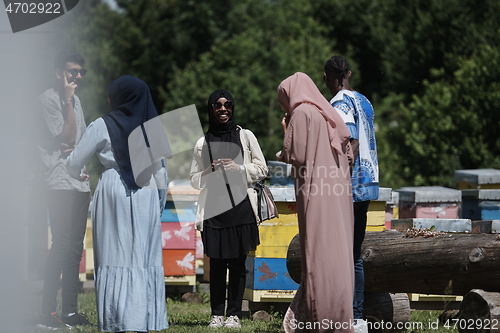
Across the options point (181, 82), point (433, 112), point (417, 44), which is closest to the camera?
point (433, 112)

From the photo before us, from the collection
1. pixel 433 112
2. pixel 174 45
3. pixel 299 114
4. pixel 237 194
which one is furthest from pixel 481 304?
pixel 174 45

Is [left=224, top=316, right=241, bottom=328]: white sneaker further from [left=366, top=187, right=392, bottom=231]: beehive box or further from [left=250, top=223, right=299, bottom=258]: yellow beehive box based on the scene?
[left=366, top=187, right=392, bottom=231]: beehive box

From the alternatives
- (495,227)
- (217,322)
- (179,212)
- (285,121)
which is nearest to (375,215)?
(495,227)

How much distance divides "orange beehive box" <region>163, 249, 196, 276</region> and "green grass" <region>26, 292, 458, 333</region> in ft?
1.07

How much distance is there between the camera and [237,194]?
526 cm

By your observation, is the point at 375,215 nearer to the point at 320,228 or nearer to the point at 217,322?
the point at 217,322

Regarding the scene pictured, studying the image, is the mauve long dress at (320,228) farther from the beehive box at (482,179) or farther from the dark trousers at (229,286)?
the beehive box at (482,179)

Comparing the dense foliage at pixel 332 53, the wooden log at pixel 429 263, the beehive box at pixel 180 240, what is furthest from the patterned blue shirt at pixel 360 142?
the dense foliage at pixel 332 53

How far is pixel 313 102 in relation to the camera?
13.7 ft

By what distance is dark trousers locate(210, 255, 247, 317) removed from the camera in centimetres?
522

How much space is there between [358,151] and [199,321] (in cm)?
219

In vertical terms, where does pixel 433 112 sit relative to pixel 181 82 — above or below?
below

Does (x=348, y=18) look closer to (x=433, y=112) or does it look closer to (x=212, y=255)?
(x=433, y=112)

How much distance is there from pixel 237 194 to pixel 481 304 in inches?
83.1
